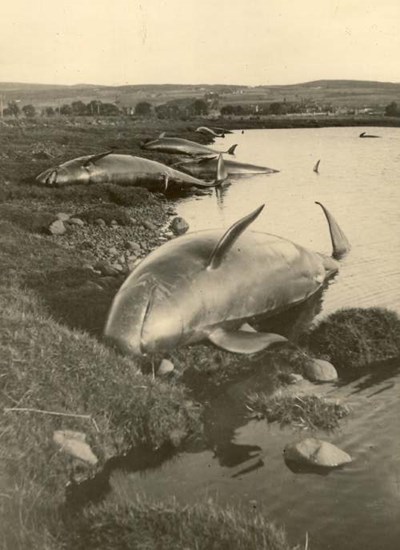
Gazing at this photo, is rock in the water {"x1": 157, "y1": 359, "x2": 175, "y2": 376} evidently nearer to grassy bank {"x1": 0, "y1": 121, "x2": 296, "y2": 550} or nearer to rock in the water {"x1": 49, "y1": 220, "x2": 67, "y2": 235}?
grassy bank {"x1": 0, "y1": 121, "x2": 296, "y2": 550}

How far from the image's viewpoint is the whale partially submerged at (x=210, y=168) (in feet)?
93.7

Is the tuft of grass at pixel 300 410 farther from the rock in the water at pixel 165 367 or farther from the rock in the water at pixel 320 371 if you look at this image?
the rock in the water at pixel 165 367

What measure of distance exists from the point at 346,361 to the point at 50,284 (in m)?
4.70

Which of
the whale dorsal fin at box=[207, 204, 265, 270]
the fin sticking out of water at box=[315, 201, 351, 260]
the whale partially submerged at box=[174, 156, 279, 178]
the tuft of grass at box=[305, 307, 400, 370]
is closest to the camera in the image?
the whale dorsal fin at box=[207, 204, 265, 270]

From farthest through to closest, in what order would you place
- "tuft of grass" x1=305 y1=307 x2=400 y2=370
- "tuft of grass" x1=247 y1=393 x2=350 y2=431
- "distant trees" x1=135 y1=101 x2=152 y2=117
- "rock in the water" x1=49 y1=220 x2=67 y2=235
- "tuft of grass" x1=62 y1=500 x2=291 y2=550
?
"distant trees" x1=135 y1=101 x2=152 y2=117, "rock in the water" x1=49 y1=220 x2=67 y2=235, "tuft of grass" x1=305 y1=307 x2=400 y2=370, "tuft of grass" x1=247 y1=393 x2=350 y2=431, "tuft of grass" x1=62 y1=500 x2=291 y2=550

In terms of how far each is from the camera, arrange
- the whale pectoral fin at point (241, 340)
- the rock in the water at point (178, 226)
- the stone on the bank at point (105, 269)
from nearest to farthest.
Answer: the whale pectoral fin at point (241, 340), the stone on the bank at point (105, 269), the rock in the water at point (178, 226)

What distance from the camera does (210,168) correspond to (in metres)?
29.2

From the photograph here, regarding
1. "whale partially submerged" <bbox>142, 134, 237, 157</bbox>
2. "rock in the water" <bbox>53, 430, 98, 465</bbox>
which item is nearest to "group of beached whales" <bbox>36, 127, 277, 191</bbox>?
"whale partially submerged" <bbox>142, 134, 237, 157</bbox>

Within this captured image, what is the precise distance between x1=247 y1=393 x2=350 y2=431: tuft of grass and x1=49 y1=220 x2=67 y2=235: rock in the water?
844 centimetres

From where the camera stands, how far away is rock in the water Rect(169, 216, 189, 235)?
58.4ft

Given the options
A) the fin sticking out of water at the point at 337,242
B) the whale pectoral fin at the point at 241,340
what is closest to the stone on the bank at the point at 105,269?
the whale pectoral fin at the point at 241,340

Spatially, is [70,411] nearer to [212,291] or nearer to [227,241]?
[212,291]

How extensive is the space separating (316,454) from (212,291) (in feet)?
8.69

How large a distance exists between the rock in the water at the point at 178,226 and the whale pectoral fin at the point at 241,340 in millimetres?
9529
